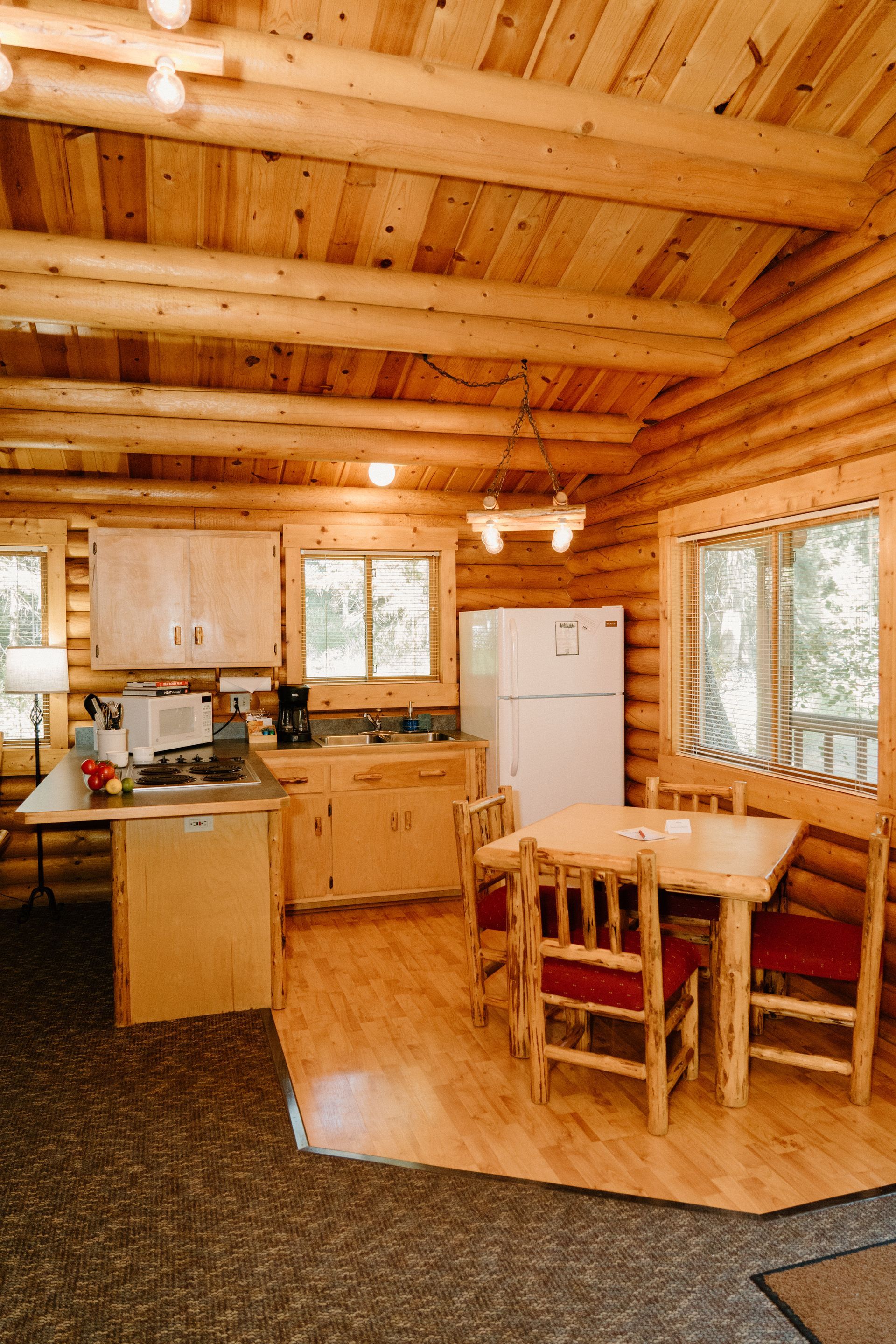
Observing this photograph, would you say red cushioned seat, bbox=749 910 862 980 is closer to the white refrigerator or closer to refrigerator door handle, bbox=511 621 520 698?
the white refrigerator

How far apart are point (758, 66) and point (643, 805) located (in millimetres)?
4013

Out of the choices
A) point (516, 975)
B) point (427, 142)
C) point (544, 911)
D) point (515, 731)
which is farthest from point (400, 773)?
point (427, 142)

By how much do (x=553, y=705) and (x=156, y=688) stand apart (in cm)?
236

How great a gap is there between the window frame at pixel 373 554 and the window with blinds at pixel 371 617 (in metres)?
0.04

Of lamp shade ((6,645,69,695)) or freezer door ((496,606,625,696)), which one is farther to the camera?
freezer door ((496,606,625,696))

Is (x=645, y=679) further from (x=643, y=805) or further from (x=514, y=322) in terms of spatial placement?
(x=514, y=322)

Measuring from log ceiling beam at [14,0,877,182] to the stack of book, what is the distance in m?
3.19

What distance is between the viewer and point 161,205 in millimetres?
3516

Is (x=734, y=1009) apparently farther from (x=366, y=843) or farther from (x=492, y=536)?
(x=366, y=843)

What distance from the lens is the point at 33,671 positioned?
5027 millimetres

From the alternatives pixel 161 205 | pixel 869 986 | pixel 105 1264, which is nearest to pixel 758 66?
pixel 161 205

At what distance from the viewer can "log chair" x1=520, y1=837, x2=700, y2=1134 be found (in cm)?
287

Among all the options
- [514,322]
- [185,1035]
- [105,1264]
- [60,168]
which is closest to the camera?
[105,1264]

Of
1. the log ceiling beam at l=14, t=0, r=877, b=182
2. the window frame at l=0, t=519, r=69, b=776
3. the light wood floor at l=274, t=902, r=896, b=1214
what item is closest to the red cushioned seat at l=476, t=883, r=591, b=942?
the light wood floor at l=274, t=902, r=896, b=1214
